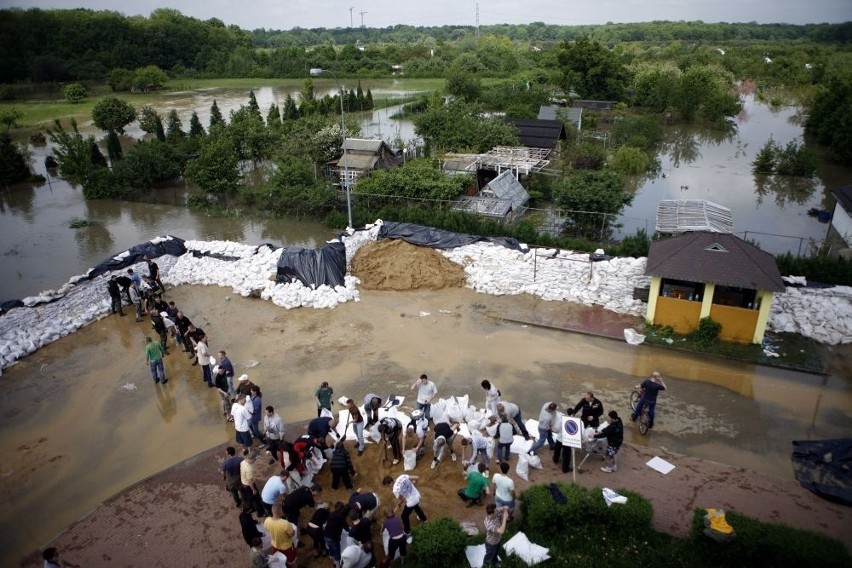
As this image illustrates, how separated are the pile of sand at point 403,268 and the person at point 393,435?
7.73 metres

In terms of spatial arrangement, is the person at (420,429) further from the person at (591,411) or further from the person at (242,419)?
the person at (242,419)

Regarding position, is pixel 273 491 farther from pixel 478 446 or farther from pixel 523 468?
pixel 523 468

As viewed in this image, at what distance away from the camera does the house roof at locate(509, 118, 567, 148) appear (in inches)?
1233

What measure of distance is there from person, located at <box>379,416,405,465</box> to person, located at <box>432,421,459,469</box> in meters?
0.62

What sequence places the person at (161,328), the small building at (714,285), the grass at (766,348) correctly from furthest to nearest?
the person at (161,328) < the small building at (714,285) < the grass at (766,348)

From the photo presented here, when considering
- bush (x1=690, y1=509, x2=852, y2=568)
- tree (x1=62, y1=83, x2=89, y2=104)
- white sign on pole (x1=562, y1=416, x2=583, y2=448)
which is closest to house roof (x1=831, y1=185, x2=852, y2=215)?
bush (x1=690, y1=509, x2=852, y2=568)

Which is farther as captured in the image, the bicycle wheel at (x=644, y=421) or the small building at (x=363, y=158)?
the small building at (x=363, y=158)

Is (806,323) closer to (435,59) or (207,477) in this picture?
(207,477)

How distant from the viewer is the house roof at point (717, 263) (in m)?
13.7

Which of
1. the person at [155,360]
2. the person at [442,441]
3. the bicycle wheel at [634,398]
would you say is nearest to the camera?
the person at [442,441]

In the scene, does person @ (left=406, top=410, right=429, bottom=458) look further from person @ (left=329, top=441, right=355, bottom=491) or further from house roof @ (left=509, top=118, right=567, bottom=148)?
house roof @ (left=509, top=118, right=567, bottom=148)

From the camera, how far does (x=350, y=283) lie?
58.5 ft

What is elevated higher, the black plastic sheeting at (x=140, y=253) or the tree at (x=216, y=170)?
the tree at (x=216, y=170)

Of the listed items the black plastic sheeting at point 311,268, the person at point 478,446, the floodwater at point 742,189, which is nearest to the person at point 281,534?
the person at point 478,446
